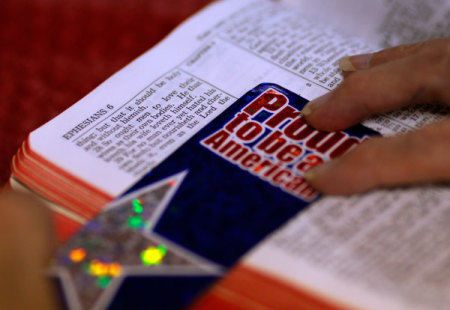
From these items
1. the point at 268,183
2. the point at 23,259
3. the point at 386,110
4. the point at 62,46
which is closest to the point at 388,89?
the point at 386,110

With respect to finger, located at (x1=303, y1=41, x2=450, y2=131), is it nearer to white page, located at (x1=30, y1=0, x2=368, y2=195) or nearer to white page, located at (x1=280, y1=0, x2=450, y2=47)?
white page, located at (x1=30, y1=0, x2=368, y2=195)

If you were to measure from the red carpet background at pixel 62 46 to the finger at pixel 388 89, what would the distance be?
345 millimetres

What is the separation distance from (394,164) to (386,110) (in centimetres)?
8

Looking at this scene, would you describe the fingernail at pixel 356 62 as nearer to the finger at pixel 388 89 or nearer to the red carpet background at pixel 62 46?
the finger at pixel 388 89

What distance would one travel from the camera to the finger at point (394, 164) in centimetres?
36

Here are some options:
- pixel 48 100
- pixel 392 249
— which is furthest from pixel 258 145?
pixel 48 100

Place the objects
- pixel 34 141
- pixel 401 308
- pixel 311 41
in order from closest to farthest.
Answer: pixel 401 308
pixel 34 141
pixel 311 41

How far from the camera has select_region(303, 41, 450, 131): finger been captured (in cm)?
41

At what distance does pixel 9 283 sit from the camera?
33 centimetres

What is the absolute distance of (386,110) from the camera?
1.40 ft

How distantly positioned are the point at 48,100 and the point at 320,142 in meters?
0.37

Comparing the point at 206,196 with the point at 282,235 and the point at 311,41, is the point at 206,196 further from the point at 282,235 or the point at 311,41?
the point at 311,41

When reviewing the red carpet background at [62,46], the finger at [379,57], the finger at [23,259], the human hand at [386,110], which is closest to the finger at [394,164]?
the human hand at [386,110]

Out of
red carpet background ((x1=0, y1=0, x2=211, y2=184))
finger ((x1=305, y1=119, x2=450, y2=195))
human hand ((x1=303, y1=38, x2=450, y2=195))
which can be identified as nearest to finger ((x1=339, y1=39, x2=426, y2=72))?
human hand ((x1=303, y1=38, x2=450, y2=195))
